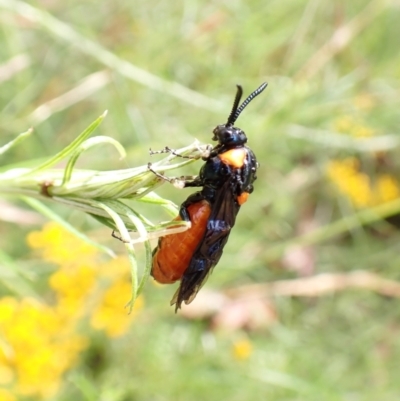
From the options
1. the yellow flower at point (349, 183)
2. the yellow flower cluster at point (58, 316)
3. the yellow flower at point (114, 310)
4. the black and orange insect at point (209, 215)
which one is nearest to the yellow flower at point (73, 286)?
the yellow flower cluster at point (58, 316)

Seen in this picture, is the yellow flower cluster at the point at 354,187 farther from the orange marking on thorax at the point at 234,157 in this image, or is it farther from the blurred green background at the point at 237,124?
the orange marking on thorax at the point at 234,157

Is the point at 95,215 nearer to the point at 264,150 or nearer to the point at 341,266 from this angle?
the point at 264,150

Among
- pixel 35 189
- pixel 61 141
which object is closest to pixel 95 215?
pixel 35 189

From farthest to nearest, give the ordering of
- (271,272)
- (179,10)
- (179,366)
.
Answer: (271,272)
(179,10)
(179,366)

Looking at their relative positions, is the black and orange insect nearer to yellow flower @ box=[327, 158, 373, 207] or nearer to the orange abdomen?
the orange abdomen

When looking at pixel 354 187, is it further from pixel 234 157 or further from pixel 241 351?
pixel 234 157

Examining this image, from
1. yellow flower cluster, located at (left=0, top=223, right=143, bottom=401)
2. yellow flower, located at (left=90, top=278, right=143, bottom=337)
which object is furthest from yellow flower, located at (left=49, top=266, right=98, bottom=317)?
yellow flower, located at (left=90, top=278, right=143, bottom=337)
